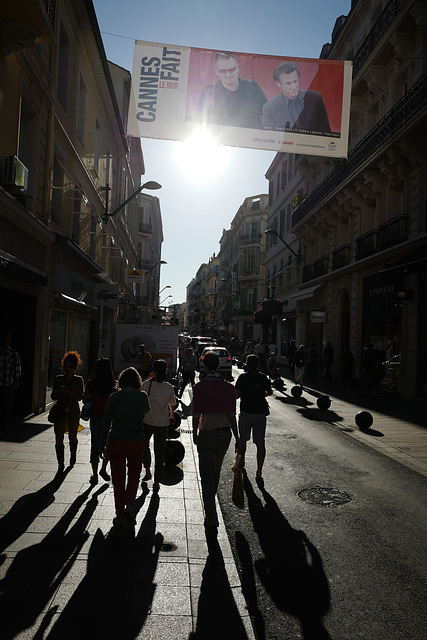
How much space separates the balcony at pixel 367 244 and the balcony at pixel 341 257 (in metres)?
1.41

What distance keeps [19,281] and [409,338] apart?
12.6 metres

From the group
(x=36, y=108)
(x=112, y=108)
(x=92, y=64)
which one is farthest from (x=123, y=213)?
(x=36, y=108)

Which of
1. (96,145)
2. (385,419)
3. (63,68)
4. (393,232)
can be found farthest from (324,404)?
(96,145)

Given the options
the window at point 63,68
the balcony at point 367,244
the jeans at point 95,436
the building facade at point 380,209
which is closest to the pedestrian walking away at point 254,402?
the jeans at point 95,436

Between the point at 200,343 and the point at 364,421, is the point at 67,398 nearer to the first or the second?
the point at 364,421

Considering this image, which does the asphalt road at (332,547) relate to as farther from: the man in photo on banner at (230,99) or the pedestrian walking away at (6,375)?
the man in photo on banner at (230,99)

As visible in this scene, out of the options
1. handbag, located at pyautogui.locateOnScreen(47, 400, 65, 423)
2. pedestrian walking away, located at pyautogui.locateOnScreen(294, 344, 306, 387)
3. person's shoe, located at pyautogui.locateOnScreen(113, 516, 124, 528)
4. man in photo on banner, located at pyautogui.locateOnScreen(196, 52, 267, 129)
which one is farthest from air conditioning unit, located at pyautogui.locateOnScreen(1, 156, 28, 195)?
pedestrian walking away, located at pyautogui.locateOnScreen(294, 344, 306, 387)

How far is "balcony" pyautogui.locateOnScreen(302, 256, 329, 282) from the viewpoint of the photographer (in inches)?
1073

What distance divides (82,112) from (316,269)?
16.9 meters

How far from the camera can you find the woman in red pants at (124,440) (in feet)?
16.6

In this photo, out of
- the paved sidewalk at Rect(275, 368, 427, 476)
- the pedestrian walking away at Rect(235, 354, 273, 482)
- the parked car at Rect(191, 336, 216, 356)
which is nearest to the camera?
the pedestrian walking away at Rect(235, 354, 273, 482)

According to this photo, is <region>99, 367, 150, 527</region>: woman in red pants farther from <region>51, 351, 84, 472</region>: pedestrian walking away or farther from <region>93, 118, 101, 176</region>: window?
<region>93, 118, 101, 176</region>: window

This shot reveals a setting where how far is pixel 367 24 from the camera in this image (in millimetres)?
22234

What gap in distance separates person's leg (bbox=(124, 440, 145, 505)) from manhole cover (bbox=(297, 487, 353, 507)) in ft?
7.61
